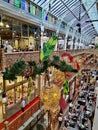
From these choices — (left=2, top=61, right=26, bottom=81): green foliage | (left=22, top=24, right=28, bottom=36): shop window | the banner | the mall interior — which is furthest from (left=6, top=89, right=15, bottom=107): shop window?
(left=22, top=24, right=28, bottom=36): shop window

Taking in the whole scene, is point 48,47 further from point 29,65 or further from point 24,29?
point 24,29

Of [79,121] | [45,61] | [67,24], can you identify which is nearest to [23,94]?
[45,61]

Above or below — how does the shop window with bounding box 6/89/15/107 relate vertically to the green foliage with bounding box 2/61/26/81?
below

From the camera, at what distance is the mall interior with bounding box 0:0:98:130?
8305 millimetres

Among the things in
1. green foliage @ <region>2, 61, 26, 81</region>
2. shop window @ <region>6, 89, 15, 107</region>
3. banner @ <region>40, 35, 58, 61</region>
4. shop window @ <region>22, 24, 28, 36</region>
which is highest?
shop window @ <region>22, 24, 28, 36</region>

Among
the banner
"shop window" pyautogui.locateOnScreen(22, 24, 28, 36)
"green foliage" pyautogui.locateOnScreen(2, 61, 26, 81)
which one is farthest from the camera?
"shop window" pyautogui.locateOnScreen(22, 24, 28, 36)

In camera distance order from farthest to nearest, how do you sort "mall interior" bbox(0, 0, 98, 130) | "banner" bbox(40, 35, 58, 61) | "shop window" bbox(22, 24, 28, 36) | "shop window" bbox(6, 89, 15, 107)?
1. "shop window" bbox(22, 24, 28, 36)
2. "shop window" bbox(6, 89, 15, 107)
3. "banner" bbox(40, 35, 58, 61)
4. "mall interior" bbox(0, 0, 98, 130)

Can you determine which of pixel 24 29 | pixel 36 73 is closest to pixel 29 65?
pixel 36 73

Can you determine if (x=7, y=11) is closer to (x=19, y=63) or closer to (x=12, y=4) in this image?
(x=12, y=4)

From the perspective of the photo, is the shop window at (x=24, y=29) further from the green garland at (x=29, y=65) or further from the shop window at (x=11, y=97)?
the green garland at (x=29, y=65)

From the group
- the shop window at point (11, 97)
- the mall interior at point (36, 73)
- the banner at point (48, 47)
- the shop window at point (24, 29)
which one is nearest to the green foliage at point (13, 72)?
the mall interior at point (36, 73)

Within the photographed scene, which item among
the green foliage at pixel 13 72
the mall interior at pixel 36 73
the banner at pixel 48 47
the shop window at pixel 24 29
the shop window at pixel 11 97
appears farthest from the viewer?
the shop window at pixel 24 29

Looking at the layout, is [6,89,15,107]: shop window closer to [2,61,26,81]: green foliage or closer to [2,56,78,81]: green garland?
[2,56,78,81]: green garland

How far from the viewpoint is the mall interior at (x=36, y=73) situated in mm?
8305
